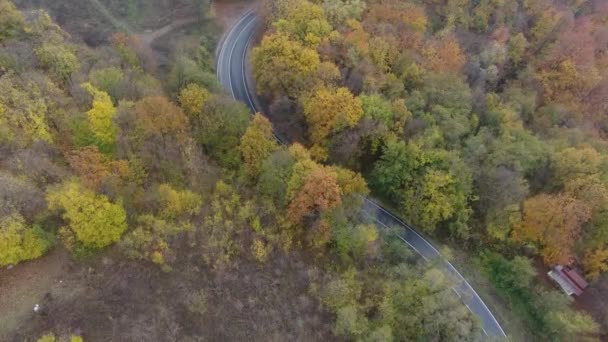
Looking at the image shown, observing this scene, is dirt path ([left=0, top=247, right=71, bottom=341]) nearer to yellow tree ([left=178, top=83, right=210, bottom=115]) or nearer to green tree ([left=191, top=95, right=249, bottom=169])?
green tree ([left=191, top=95, right=249, bottom=169])

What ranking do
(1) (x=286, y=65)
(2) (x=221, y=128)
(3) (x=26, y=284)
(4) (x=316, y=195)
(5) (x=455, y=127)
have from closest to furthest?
(3) (x=26, y=284) < (4) (x=316, y=195) < (2) (x=221, y=128) < (5) (x=455, y=127) < (1) (x=286, y=65)

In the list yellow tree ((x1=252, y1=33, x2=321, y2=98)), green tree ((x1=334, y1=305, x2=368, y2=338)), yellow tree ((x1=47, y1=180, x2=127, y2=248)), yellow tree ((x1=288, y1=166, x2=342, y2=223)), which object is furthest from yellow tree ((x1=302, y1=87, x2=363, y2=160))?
yellow tree ((x1=47, y1=180, x2=127, y2=248))

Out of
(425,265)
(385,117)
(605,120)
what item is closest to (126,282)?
(425,265)

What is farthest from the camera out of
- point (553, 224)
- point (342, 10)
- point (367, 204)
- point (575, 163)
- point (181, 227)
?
point (342, 10)

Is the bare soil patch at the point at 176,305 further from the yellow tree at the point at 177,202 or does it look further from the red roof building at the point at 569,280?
the red roof building at the point at 569,280

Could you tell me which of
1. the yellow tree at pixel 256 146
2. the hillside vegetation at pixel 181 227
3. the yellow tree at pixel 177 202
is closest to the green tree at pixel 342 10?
the hillside vegetation at pixel 181 227

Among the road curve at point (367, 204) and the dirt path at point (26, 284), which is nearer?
the dirt path at point (26, 284)

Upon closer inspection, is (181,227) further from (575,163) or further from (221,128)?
(575,163)

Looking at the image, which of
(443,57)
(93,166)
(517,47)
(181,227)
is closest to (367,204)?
(181,227)
